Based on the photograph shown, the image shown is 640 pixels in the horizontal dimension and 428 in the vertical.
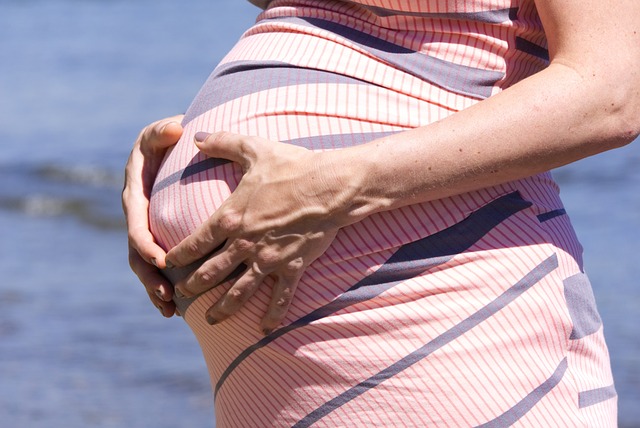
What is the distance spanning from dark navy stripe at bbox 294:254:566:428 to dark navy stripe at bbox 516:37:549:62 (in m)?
0.32

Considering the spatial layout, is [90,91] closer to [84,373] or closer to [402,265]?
[84,373]

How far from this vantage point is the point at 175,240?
1.56 m

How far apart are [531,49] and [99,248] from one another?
19.6 ft

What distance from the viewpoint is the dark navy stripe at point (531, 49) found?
147cm

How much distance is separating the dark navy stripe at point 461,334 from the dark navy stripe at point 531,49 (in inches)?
12.7

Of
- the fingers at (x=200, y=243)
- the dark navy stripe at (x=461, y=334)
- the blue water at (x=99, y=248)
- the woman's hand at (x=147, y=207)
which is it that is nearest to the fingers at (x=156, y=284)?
the woman's hand at (x=147, y=207)

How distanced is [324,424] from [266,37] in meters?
0.63

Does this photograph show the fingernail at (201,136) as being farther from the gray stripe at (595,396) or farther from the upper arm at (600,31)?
the gray stripe at (595,396)

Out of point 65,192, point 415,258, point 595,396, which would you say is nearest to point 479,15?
point 415,258

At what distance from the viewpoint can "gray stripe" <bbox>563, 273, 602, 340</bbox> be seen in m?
1.44

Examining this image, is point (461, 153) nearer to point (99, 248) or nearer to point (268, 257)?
point (268, 257)

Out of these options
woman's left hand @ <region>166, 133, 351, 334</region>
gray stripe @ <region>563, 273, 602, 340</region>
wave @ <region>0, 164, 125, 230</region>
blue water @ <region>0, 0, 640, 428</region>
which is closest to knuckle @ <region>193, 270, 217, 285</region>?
woman's left hand @ <region>166, 133, 351, 334</region>

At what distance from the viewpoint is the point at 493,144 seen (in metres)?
1.33

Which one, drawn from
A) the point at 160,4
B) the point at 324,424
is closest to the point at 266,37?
the point at 324,424
